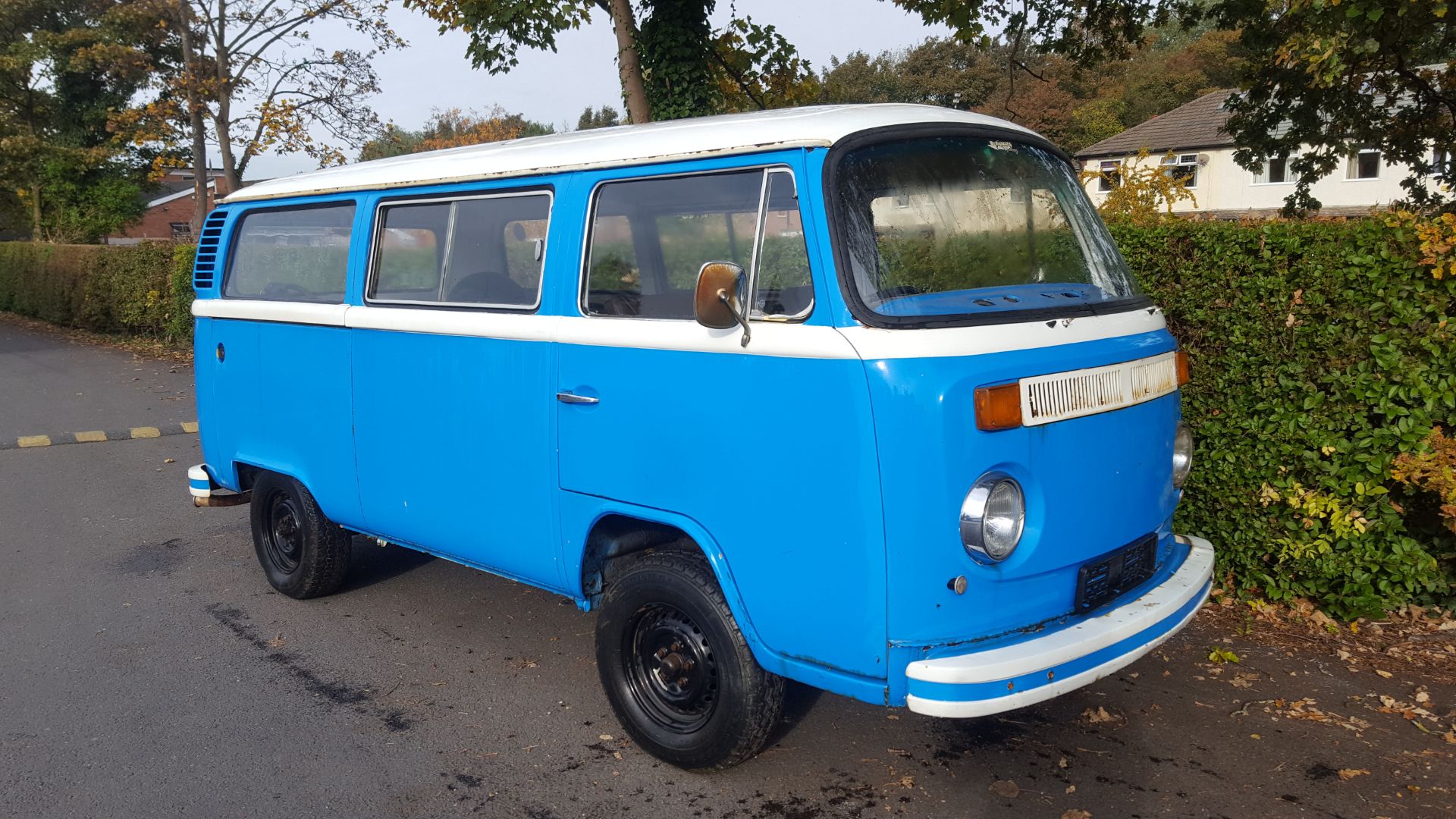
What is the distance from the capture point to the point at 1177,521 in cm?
570

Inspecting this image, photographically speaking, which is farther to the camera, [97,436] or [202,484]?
[97,436]

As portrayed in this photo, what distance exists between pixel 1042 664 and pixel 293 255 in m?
4.58

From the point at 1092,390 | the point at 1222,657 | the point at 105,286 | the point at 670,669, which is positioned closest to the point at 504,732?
the point at 670,669

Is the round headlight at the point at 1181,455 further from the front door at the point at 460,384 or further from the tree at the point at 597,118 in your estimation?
the tree at the point at 597,118

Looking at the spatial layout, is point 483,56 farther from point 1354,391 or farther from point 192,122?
point 192,122

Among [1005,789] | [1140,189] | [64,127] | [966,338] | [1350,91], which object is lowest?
[1005,789]

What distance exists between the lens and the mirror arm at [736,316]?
3533 mm

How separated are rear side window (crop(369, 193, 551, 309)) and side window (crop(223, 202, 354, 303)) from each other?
38cm

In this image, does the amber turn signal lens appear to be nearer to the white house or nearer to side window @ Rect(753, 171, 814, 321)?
side window @ Rect(753, 171, 814, 321)

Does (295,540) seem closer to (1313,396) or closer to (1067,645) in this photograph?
(1067,645)

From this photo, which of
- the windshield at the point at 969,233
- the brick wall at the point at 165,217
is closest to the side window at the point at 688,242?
the windshield at the point at 969,233

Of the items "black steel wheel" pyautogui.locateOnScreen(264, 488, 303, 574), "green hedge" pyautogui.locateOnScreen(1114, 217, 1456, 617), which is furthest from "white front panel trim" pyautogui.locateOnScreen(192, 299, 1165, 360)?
"black steel wheel" pyautogui.locateOnScreen(264, 488, 303, 574)

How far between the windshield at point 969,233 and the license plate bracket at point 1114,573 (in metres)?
0.90

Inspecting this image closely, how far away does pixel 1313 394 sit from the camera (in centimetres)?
513
